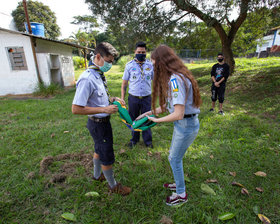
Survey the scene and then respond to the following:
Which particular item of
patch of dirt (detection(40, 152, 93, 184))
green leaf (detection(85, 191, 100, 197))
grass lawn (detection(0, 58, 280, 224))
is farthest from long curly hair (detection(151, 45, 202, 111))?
patch of dirt (detection(40, 152, 93, 184))

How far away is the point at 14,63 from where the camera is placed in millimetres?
8984

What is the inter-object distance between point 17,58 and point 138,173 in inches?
382

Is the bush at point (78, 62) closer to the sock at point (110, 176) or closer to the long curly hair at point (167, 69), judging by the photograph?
the sock at point (110, 176)

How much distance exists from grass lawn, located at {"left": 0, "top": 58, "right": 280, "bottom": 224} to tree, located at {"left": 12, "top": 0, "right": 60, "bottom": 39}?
116 feet

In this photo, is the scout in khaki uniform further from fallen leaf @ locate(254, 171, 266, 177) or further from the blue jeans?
fallen leaf @ locate(254, 171, 266, 177)

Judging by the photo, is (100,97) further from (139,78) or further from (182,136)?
(139,78)

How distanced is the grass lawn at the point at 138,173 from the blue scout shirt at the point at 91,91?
127cm

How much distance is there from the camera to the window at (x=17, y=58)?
347 inches

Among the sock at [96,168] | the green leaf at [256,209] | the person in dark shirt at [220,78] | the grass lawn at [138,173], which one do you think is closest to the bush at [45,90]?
the grass lawn at [138,173]

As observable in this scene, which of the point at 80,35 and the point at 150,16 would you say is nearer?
the point at 150,16

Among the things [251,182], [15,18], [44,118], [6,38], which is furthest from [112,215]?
[15,18]

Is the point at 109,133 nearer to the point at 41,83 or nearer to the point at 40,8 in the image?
the point at 41,83

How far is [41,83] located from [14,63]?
1741mm

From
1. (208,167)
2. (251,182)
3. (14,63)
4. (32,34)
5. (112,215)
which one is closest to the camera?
(112,215)
